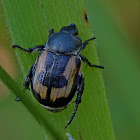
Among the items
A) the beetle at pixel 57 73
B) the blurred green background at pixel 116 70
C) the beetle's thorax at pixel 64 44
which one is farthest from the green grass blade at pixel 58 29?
the blurred green background at pixel 116 70

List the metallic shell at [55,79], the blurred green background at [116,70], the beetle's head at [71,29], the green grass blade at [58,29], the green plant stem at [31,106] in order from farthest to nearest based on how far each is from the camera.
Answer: the blurred green background at [116,70] → the beetle's head at [71,29] → the metallic shell at [55,79] → the green grass blade at [58,29] → the green plant stem at [31,106]

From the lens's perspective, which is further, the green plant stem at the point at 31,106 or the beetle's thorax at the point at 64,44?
the beetle's thorax at the point at 64,44

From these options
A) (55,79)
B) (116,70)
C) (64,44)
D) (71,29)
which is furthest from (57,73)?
(116,70)

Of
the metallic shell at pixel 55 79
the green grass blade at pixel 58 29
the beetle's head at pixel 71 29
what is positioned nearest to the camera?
the green grass blade at pixel 58 29

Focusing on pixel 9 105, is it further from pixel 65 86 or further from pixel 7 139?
pixel 65 86

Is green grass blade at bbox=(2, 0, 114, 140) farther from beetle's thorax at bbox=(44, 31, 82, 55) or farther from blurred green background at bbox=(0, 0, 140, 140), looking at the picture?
blurred green background at bbox=(0, 0, 140, 140)

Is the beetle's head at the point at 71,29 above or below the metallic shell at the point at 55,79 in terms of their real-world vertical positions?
above

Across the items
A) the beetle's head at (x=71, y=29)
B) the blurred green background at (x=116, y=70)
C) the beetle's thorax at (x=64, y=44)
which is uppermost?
the beetle's head at (x=71, y=29)

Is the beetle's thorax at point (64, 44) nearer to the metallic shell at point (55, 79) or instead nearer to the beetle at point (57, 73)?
the beetle at point (57, 73)
